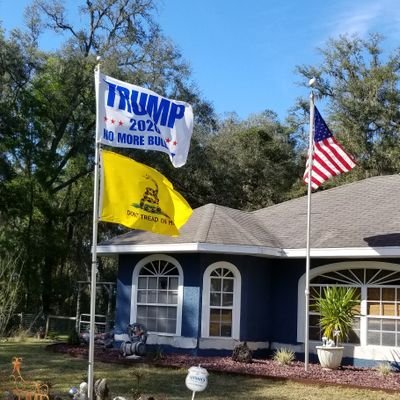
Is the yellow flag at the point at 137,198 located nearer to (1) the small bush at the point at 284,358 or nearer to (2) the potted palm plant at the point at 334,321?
(2) the potted palm plant at the point at 334,321

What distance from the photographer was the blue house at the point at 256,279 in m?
14.5

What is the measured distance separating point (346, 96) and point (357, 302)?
21498 millimetres

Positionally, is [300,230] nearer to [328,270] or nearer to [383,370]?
[328,270]

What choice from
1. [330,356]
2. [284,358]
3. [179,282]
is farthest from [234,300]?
[330,356]

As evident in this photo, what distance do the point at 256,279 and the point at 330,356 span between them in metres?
3.06

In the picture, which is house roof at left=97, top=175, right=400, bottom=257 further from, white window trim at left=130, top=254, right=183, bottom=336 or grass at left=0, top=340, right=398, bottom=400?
grass at left=0, top=340, right=398, bottom=400

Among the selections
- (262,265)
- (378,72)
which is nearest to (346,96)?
(378,72)

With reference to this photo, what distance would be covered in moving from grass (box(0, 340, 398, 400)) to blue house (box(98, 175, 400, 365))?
94.4 inches

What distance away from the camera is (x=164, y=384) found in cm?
1123

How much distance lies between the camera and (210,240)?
14.8m

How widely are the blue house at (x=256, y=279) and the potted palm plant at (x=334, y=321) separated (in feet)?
3.03

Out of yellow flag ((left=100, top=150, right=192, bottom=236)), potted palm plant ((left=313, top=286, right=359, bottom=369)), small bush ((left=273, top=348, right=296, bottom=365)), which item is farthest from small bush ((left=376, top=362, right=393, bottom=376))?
yellow flag ((left=100, top=150, right=192, bottom=236))

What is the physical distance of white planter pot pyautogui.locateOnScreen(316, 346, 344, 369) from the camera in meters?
13.4

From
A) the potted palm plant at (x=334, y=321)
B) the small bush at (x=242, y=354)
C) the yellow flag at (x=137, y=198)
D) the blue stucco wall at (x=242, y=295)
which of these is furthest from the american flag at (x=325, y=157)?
the yellow flag at (x=137, y=198)
